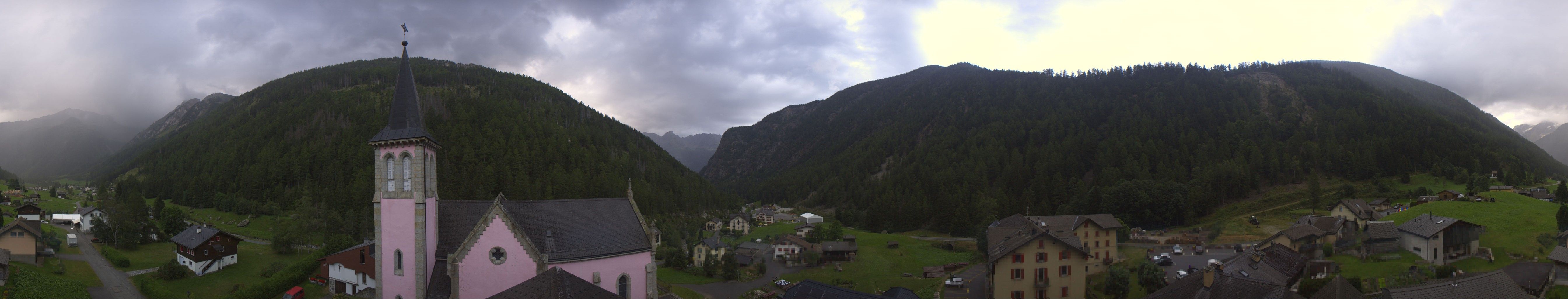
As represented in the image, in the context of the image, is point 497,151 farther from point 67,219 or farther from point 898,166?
point 898,166

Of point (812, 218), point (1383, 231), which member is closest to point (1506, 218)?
point (1383, 231)

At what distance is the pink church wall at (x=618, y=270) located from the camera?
85.4 feet

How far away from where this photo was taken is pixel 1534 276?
28203 mm

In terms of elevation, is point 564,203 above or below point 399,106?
below

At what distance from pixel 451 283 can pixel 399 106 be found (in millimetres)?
7990

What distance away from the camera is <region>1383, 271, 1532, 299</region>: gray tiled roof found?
2220cm

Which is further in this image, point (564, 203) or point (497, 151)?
point (497, 151)

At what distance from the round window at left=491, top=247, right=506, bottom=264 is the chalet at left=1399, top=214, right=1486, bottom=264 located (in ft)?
179

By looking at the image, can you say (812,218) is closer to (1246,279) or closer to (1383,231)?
(1383,231)

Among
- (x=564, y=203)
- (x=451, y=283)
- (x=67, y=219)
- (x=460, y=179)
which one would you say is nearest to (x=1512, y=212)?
(x=564, y=203)

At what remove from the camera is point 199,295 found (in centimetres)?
3916

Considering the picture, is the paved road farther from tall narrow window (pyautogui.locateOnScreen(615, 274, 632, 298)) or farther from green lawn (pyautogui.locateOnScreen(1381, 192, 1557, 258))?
tall narrow window (pyautogui.locateOnScreen(615, 274, 632, 298))

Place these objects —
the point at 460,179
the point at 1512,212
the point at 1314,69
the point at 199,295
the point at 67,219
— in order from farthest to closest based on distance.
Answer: the point at 1314,69
the point at 460,179
the point at 67,219
the point at 1512,212
the point at 199,295

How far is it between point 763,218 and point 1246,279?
10006cm
